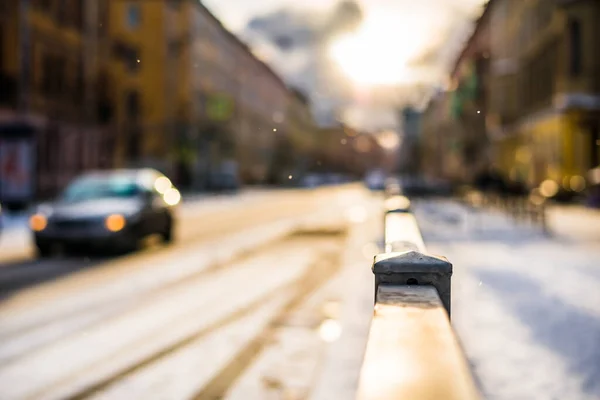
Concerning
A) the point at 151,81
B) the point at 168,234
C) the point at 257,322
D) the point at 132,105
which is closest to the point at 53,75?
the point at 168,234

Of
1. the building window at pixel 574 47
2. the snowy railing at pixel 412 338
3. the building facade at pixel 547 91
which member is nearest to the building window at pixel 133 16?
the building facade at pixel 547 91

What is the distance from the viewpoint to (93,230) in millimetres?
12383

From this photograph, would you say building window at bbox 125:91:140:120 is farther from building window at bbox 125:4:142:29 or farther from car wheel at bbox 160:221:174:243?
car wheel at bbox 160:221:174:243

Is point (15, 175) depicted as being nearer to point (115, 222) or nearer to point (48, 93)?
point (48, 93)

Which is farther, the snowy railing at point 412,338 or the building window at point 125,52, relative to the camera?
the building window at point 125,52

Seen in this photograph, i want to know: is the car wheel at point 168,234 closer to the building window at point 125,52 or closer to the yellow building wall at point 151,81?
the building window at point 125,52

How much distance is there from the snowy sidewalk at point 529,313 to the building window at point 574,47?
17.0 m

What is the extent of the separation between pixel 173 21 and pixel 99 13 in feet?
68.9

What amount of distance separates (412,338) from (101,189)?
1238cm

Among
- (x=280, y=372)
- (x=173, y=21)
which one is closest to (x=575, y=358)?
(x=280, y=372)

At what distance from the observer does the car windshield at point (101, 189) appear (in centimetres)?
1358

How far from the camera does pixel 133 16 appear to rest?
54.8 m

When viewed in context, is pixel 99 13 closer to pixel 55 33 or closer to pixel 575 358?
pixel 55 33

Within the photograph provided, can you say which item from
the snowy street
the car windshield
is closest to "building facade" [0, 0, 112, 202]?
the car windshield
